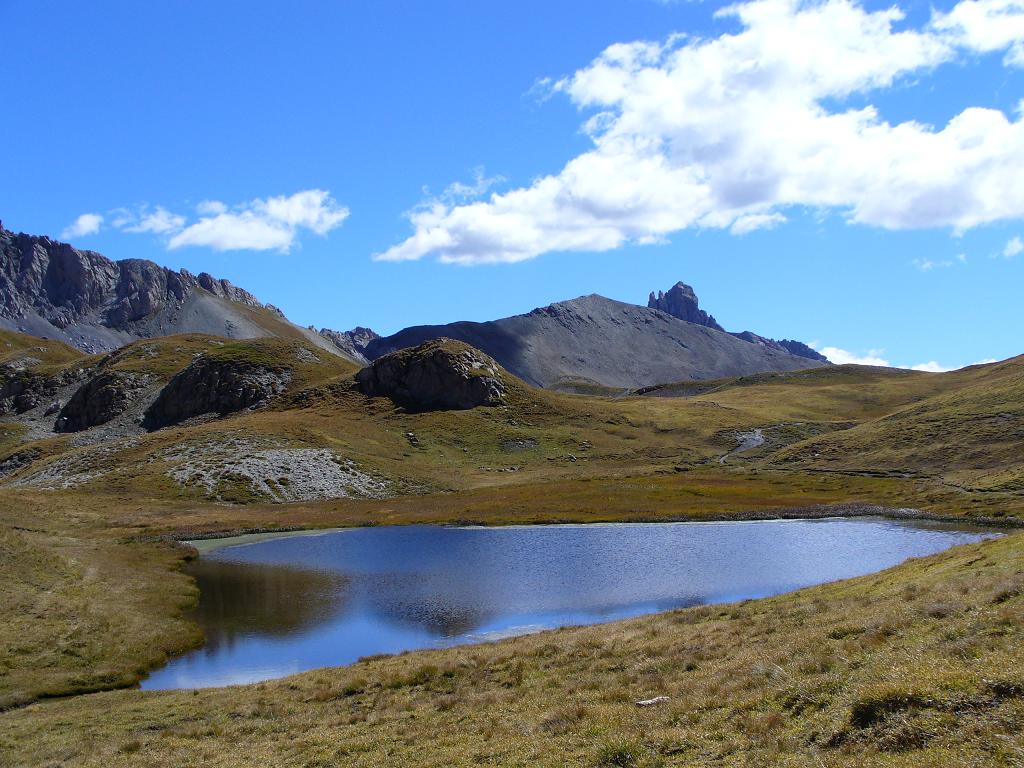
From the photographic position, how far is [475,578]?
202ft

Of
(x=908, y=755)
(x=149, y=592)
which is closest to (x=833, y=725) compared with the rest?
(x=908, y=755)

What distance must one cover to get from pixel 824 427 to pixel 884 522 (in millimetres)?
104178

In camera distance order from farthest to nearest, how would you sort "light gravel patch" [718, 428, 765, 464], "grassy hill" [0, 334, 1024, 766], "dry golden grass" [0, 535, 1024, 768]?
"light gravel patch" [718, 428, 765, 464] < "grassy hill" [0, 334, 1024, 766] < "dry golden grass" [0, 535, 1024, 768]

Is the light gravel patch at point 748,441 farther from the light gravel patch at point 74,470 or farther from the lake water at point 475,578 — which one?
the light gravel patch at point 74,470

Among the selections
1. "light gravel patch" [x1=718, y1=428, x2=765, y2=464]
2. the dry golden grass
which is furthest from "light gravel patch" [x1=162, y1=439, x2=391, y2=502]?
the dry golden grass

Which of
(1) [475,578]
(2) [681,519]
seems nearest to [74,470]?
(1) [475,578]

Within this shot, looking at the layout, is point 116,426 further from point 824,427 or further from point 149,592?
point 824,427

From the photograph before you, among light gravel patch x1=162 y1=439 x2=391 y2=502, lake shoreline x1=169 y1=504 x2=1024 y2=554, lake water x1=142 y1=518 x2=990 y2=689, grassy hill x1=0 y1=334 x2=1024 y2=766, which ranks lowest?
lake water x1=142 y1=518 x2=990 y2=689

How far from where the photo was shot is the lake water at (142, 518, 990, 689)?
4384 centimetres

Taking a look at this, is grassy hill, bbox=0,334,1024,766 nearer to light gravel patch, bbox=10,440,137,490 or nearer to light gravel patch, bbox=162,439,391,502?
light gravel patch, bbox=162,439,391,502

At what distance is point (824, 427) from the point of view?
618 feet

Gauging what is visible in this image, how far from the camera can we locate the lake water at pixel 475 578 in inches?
1726

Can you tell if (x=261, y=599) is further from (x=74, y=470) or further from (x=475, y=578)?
(x=74, y=470)

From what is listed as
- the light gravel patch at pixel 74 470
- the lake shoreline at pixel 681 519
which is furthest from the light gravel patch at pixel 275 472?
the lake shoreline at pixel 681 519
